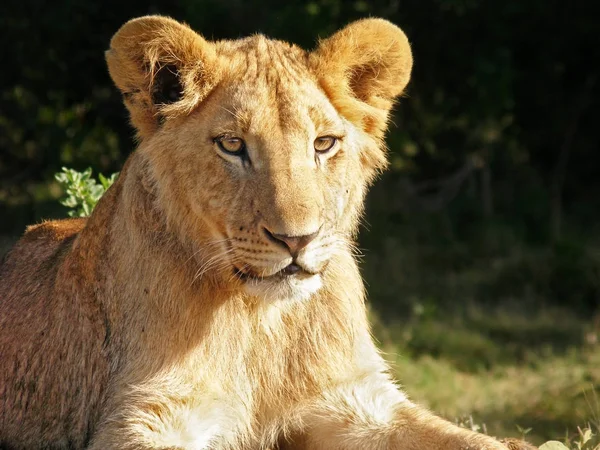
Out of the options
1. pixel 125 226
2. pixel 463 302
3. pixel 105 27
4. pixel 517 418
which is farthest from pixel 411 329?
pixel 125 226

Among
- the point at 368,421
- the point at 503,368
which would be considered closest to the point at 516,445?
the point at 368,421

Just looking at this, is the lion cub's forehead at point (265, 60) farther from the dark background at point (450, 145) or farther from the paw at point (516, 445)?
the dark background at point (450, 145)

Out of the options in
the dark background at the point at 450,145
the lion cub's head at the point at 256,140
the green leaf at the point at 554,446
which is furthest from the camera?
the dark background at the point at 450,145

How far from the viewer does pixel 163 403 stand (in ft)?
12.0

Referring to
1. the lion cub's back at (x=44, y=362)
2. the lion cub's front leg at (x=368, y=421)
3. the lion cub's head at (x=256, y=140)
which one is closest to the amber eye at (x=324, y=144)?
the lion cub's head at (x=256, y=140)

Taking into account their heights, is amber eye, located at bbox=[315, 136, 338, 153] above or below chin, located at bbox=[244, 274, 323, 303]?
above

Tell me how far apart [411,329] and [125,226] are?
6447 millimetres

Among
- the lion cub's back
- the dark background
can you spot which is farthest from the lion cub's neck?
the dark background

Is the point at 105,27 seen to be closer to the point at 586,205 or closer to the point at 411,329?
the point at 411,329

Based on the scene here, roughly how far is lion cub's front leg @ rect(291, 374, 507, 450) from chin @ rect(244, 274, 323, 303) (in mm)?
575

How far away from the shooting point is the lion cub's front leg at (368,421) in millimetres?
3814

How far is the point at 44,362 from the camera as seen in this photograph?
4.21m

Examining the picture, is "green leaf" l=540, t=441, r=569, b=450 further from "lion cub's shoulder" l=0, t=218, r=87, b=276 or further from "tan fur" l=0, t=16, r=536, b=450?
"lion cub's shoulder" l=0, t=218, r=87, b=276

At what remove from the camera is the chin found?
3418 millimetres
